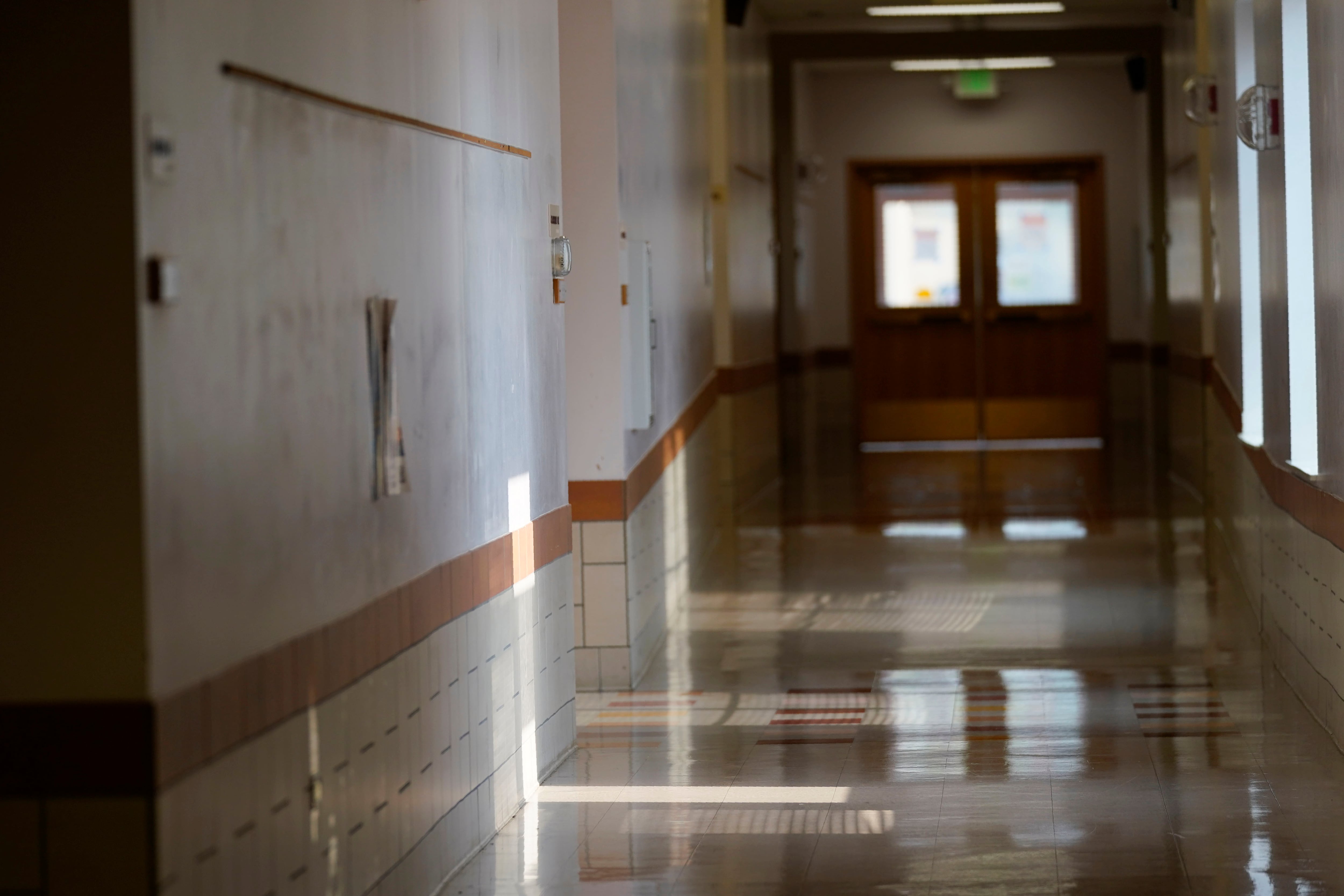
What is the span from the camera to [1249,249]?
25.4 ft

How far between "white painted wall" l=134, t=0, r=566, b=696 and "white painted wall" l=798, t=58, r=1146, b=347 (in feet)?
38.8

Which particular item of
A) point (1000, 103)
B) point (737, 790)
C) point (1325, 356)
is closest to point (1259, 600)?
point (1325, 356)

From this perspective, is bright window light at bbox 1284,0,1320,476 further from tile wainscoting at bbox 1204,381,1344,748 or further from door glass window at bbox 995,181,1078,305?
door glass window at bbox 995,181,1078,305

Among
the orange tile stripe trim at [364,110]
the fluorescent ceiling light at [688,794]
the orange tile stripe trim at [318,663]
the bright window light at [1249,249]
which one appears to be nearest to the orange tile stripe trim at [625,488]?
the fluorescent ceiling light at [688,794]

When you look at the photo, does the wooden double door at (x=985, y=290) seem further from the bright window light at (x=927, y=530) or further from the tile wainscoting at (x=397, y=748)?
the tile wainscoting at (x=397, y=748)

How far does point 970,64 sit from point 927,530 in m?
6.61

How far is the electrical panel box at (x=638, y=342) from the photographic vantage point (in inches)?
247

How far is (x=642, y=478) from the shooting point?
22.2 feet

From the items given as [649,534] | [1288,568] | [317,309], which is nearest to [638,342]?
[649,534]

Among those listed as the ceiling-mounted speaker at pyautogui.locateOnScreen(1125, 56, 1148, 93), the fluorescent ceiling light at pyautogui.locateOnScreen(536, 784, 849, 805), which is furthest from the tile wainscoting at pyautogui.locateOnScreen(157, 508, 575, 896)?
the ceiling-mounted speaker at pyautogui.locateOnScreen(1125, 56, 1148, 93)

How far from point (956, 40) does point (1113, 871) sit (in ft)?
36.3

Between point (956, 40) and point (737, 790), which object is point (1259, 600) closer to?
point (737, 790)

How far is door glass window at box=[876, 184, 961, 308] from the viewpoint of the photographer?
1611 cm

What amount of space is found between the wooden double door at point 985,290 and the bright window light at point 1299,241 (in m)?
10.3
